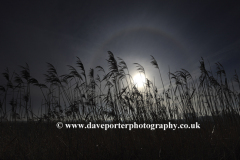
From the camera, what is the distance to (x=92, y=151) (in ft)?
8.86

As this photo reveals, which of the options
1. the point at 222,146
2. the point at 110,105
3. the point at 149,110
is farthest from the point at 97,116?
the point at 222,146

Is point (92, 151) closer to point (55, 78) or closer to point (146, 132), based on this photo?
point (146, 132)

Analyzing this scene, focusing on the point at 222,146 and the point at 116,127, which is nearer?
the point at 222,146

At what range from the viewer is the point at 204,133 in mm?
3217

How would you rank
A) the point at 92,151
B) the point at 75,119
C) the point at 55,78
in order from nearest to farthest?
the point at 92,151 < the point at 75,119 < the point at 55,78

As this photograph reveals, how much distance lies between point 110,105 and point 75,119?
43.7 inches

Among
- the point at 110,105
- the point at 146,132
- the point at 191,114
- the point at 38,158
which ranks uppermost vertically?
the point at 110,105

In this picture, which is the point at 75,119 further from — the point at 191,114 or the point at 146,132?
the point at 191,114

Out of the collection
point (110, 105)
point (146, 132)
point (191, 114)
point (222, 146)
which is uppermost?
point (110, 105)

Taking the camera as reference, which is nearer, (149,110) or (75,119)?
(75,119)

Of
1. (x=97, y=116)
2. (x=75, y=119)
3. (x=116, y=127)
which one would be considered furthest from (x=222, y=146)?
(x=75, y=119)

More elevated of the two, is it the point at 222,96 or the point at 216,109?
the point at 222,96

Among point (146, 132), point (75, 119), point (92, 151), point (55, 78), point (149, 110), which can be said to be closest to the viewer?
point (92, 151)

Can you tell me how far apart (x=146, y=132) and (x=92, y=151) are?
50.7 inches
